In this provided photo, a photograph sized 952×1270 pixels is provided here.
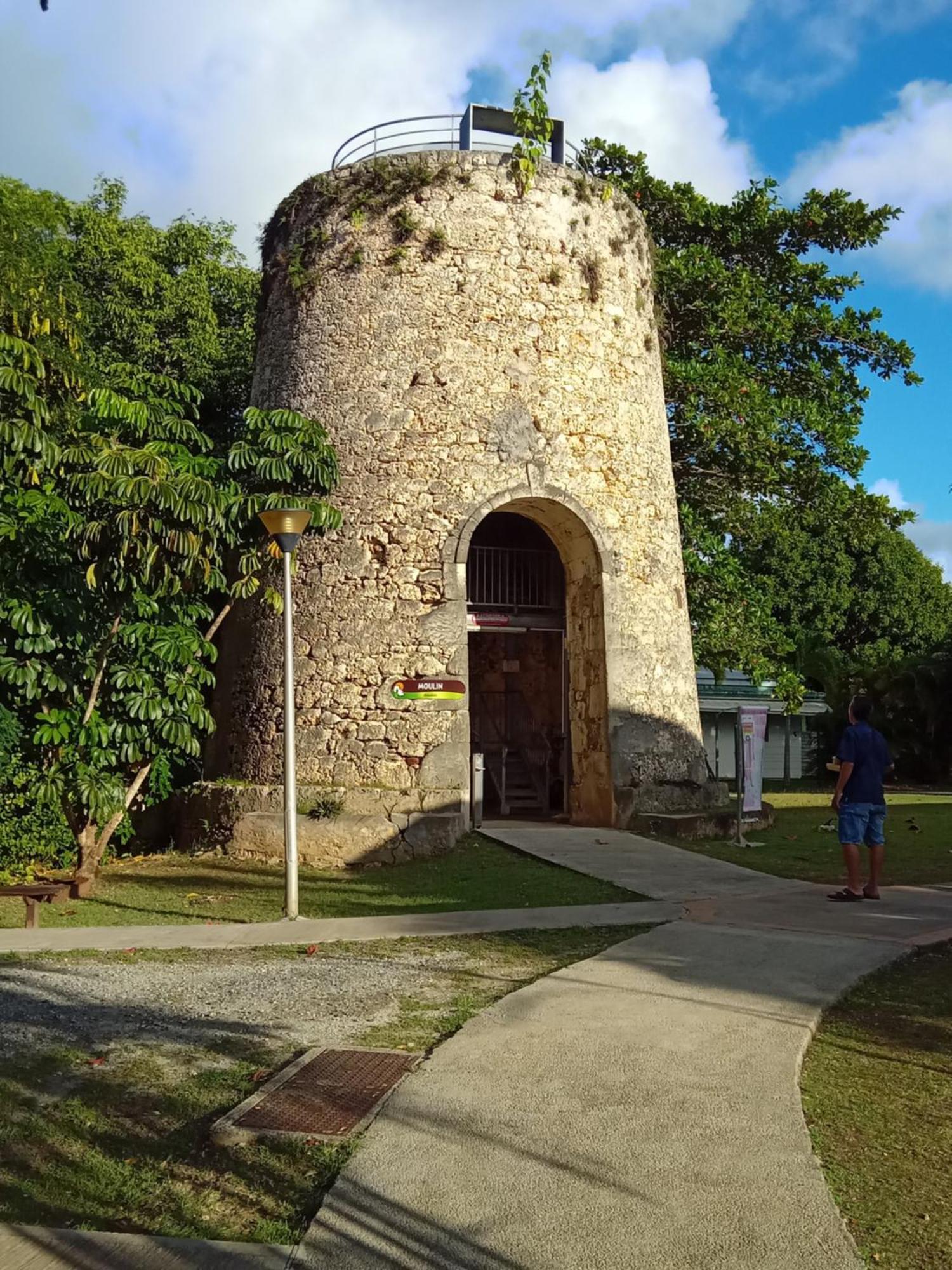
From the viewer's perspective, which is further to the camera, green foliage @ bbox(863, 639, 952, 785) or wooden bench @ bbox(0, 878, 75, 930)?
green foliage @ bbox(863, 639, 952, 785)

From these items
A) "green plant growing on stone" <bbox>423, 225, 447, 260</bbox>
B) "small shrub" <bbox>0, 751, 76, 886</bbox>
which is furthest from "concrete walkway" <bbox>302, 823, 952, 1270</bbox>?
"green plant growing on stone" <bbox>423, 225, 447, 260</bbox>

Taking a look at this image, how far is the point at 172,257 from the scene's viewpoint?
2177cm

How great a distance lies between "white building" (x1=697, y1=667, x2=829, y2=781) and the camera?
28.9 m

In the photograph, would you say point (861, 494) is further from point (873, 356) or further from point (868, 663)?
point (868, 663)

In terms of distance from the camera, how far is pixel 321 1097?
441 cm

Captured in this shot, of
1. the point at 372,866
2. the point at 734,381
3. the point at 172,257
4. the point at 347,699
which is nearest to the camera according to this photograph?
the point at 372,866

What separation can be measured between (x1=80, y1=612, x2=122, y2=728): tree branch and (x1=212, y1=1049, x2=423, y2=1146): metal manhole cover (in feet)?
22.2

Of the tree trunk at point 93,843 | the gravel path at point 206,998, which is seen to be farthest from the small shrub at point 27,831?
the gravel path at point 206,998

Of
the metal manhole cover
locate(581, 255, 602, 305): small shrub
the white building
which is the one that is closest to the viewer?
the metal manhole cover

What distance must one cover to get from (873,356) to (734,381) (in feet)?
11.6

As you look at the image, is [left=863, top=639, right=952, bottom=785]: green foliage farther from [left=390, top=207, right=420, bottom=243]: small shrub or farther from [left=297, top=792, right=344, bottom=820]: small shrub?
[left=297, top=792, right=344, bottom=820]: small shrub

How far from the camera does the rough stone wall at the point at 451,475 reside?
Result: 13.4 metres

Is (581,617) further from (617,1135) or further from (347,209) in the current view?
(617,1135)

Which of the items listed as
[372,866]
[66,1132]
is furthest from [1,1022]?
[372,866]
